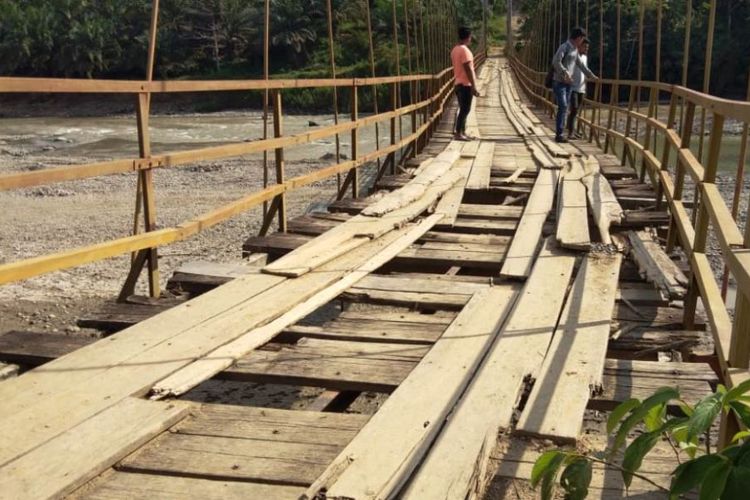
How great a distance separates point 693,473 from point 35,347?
238 centimetres

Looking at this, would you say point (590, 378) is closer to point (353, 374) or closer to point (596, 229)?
point (353, 374)

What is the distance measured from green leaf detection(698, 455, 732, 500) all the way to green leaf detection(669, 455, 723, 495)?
0.01m

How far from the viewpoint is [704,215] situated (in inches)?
→ 146

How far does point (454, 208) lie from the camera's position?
6.39 meters

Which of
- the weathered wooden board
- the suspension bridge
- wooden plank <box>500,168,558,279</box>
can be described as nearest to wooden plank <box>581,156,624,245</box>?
the suspension bridge

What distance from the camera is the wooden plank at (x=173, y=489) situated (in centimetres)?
218

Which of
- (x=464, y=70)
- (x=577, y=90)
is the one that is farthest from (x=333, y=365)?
(x=577, y=90)

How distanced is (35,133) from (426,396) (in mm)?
38941

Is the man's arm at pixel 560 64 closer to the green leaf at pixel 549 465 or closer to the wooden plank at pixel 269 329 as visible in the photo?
the wooden plank at pixel 269 329

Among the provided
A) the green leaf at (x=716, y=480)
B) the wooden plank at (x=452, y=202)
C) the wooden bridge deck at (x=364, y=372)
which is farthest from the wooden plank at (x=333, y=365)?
the wooden plank at (x=452, y=202)

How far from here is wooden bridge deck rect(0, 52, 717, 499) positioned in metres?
2.29

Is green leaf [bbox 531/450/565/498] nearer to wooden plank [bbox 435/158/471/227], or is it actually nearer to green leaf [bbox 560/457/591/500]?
green leaf [bbox 560/457/591/500]

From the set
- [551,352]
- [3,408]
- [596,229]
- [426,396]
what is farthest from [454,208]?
[3,408]

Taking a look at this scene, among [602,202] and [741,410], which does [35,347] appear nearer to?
[741,410]
